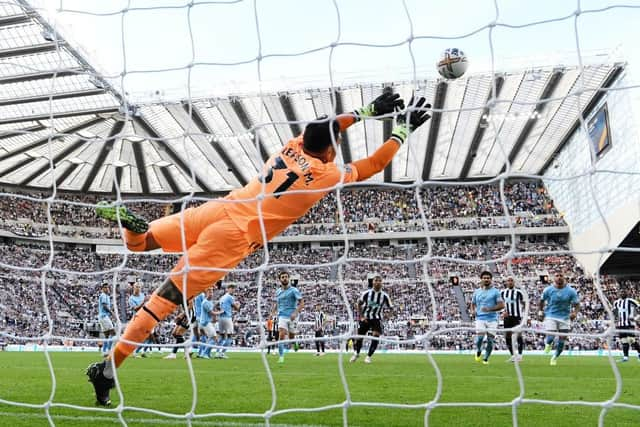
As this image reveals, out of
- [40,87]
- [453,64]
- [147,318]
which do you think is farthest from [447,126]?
[147,318]

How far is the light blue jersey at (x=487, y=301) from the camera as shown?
9367 mm

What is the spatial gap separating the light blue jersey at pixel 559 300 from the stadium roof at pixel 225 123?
7.78 meters

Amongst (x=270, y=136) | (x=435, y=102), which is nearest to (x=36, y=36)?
(x=270, y=136)

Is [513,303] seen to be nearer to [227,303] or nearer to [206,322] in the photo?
[227,303]

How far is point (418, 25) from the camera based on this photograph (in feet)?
13.6

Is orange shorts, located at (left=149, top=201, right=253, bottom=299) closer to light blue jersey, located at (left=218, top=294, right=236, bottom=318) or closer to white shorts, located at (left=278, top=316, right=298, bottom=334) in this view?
white shorts, located at (left=278, top=316, right=298, bottom=334)

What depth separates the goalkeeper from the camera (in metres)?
3.72

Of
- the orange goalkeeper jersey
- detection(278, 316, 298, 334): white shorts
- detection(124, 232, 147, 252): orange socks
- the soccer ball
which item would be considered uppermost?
the soccer ball

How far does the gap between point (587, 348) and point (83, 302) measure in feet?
68.5

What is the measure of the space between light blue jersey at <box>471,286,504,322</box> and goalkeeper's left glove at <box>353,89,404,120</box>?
243 inches

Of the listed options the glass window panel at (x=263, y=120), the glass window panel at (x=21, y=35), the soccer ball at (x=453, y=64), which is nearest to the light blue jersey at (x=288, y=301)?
the soccer ball at (x=453, y=64)

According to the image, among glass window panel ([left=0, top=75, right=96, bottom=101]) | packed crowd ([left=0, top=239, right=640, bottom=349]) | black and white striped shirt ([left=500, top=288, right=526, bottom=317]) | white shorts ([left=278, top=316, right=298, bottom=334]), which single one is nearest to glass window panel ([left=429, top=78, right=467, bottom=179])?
packed crowd ([left=0, top=239, right=640, bottom=349])

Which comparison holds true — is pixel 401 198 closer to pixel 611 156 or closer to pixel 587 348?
pixel 611 156

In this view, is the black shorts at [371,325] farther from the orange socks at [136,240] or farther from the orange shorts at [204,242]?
the orange socks at [136,240]
